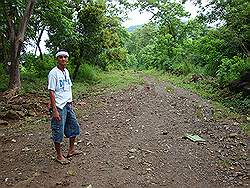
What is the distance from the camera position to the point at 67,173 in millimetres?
5422

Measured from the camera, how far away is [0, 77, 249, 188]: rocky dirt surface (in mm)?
5250

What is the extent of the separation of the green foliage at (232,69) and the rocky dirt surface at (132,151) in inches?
149

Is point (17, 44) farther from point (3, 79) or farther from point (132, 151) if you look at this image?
point (132, 151)

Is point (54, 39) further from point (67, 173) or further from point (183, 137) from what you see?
point (67, 173)

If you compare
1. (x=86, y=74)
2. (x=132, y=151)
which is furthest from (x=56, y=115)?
(x=86, y=74)

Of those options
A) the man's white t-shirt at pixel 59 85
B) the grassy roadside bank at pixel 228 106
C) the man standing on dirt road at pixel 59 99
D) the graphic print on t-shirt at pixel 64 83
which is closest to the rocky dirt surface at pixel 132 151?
the grassy roadside bank at pixel 228 106

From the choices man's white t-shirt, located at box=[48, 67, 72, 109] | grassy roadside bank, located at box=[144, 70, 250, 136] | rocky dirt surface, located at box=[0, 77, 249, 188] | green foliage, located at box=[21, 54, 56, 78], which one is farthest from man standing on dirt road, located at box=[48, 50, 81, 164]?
green foliage, located at box=[21, 54, 56, 78]

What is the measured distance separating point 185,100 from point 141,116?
3115 millimetres

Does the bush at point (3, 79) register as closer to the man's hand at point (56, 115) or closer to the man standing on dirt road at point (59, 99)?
the man standing on dirt road at point (59, 99)

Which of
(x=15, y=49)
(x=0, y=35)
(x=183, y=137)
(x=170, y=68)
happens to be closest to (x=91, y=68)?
(x=0, y=35)

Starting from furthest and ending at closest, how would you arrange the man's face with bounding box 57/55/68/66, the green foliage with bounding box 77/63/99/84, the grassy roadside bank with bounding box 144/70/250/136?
the green foliage with bounding box 77/63/99/84
the grassy roadside bank with bounding box 144/70/250/136
the man's face with bounding box 57/55/68/66

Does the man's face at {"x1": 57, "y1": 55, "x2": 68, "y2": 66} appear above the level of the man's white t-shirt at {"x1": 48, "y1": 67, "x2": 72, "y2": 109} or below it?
above

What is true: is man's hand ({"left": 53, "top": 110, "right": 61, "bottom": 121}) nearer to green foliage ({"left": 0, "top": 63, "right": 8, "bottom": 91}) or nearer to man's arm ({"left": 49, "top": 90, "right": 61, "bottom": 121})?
man's arm ({"left": 49, "top": 90, "right": 61, "bottom": 121})

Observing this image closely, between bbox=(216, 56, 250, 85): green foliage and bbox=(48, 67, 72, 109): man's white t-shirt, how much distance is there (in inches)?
345
